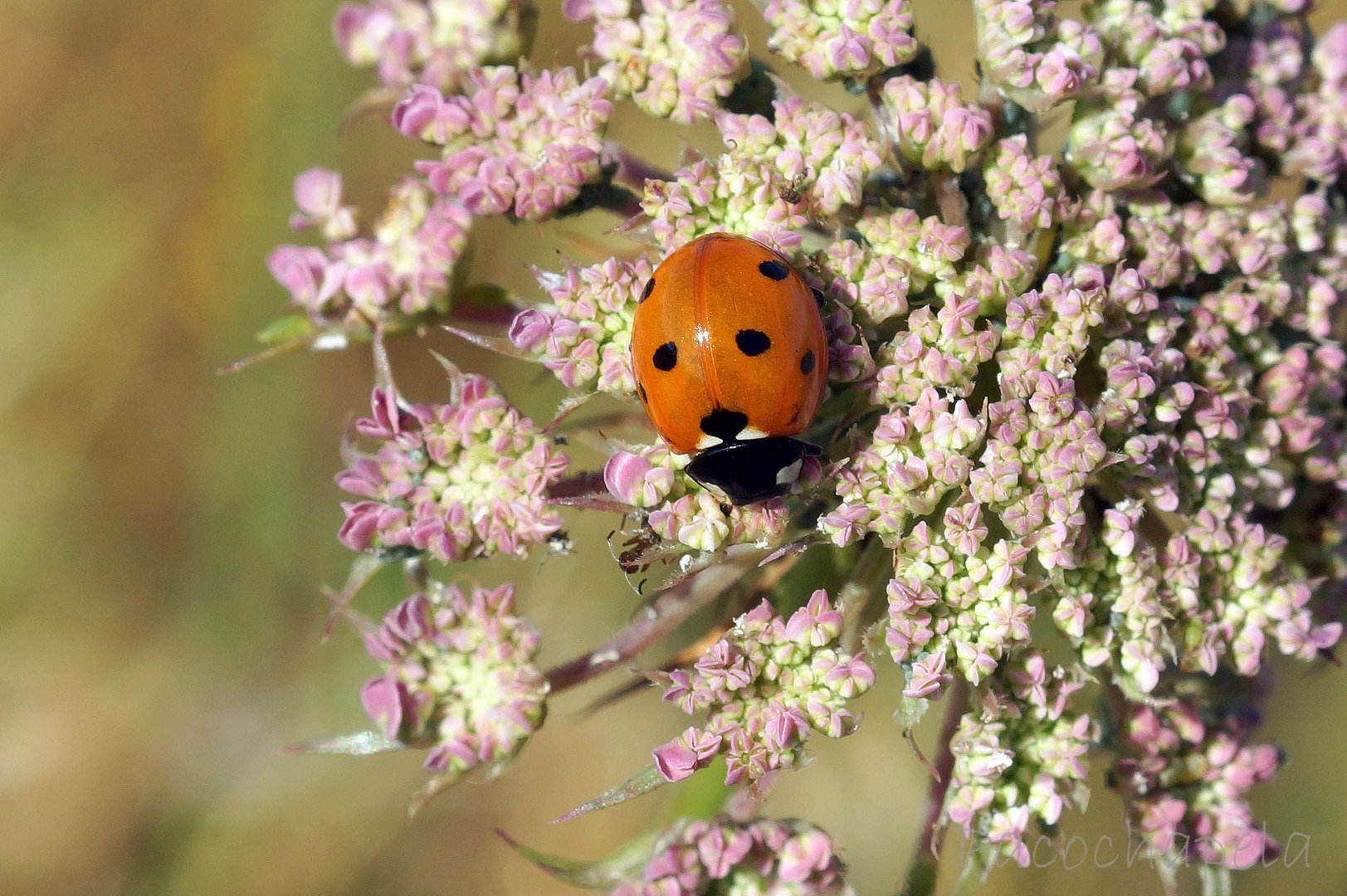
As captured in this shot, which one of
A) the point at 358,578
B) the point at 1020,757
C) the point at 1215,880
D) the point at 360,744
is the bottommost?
the point at 1215,880

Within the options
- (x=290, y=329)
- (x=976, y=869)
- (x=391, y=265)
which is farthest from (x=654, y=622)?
(x=290, y=329)

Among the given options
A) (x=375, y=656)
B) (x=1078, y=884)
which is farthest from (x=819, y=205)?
(x=1078, y=884)

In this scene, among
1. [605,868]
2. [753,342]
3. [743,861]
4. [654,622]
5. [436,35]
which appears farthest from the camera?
[436,35]

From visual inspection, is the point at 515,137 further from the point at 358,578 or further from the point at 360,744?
the point at 360,744

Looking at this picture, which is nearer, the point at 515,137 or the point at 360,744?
the point at 360,744

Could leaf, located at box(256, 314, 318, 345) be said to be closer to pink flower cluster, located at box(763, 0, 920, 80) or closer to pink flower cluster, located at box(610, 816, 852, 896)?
pink flower cluster, located at box(763, 0, 920, 80)

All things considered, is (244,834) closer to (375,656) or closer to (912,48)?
(375,656)

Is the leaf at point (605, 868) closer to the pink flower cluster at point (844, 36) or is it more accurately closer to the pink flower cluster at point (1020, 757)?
the pink flower cluster at point (1020, 757)
